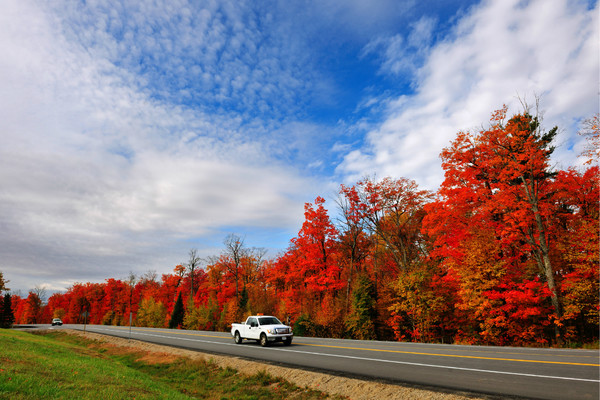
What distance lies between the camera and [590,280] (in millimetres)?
18625

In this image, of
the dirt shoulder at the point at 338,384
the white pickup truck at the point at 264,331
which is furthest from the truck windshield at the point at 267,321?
the dirt shoulder at the point at 338,384

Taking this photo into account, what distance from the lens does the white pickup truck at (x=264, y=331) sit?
19.6 meters

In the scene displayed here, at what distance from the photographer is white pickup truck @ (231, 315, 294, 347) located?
19.6 meters

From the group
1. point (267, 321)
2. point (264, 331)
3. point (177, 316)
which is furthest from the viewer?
point (177, 316)

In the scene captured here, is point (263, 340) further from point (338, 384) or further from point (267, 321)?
point (338, 384)

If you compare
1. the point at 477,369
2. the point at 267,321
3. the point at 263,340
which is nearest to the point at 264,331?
the point at 263,340

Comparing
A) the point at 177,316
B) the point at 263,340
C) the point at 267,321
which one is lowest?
the point at 177,316

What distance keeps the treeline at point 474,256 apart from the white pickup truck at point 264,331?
10787mm

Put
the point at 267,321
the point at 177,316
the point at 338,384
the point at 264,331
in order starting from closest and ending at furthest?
the point at 338,384, the point at 264,331, the point at 267,321, the point at 177,316

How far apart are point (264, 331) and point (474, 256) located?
577 inches

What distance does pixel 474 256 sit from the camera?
22109mm

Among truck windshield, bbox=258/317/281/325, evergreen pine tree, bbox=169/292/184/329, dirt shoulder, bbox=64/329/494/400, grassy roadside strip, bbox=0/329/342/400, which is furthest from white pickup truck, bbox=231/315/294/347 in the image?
evergreen pine tree, bbox=169/292/184/329

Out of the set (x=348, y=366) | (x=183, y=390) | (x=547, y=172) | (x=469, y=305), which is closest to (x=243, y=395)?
(x=183, y=390)

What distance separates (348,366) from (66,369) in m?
9.32
